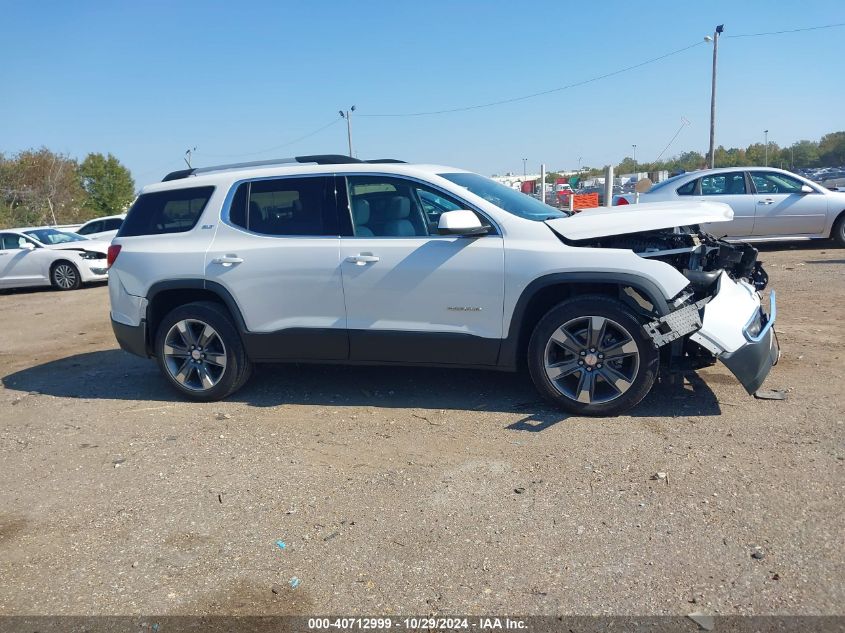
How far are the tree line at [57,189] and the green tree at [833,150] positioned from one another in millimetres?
65228

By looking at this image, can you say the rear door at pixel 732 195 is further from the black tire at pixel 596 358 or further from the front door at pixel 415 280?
the front door at pixel 415 280

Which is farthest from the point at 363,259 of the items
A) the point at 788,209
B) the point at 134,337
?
the point at 788,209

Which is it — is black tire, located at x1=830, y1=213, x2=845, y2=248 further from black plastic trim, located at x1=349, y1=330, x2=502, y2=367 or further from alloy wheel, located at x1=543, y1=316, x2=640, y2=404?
black plastic trim, located at x1=349, y1=330, x2=502, y2=367

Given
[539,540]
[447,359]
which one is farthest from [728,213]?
[539,540]

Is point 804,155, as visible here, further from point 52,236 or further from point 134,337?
point 134,337

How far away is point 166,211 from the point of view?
580 centimetres

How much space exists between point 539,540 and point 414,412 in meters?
1.93

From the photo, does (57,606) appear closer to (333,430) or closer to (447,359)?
(333,430)

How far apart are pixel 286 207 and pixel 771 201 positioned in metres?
10.1

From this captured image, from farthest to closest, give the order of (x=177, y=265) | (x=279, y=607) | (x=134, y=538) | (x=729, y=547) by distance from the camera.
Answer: (x=177, y=265)
(x=134, y=538)
(x=729, y=547)
(x=279, y=607)

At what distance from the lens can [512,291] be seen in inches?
189

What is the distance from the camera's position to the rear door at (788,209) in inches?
485

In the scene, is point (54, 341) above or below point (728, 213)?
below

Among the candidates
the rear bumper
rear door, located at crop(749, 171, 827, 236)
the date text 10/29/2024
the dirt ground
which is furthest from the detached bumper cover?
rear door, located at crop(749, 171, 827, 236)
